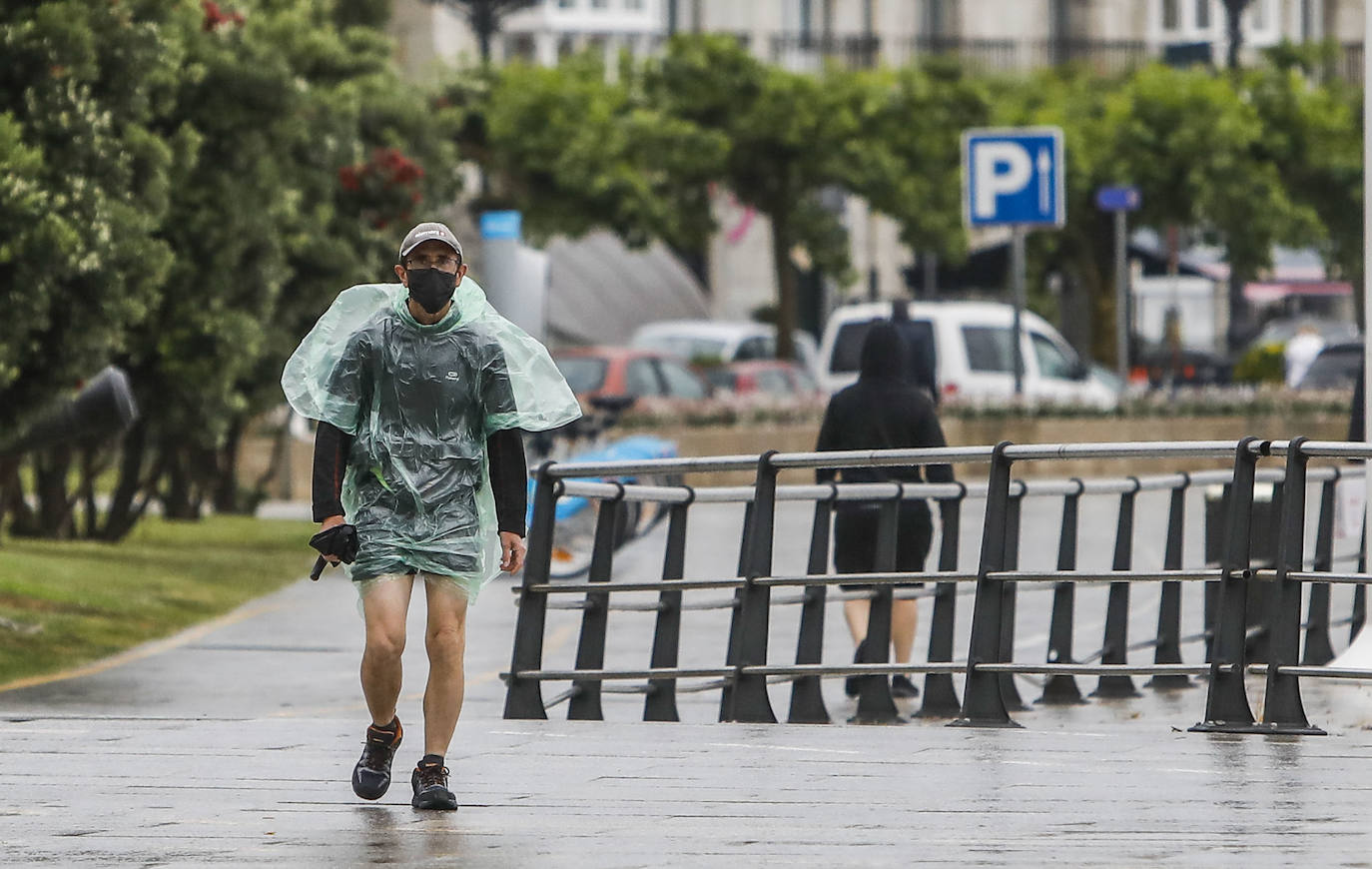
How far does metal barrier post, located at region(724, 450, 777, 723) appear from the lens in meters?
10.9

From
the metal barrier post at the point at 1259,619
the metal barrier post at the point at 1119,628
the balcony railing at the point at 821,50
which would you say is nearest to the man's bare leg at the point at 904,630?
the metal barrier post at the point at 1119,628

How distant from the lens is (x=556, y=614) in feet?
57.2

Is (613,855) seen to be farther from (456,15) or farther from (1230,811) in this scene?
(456,15)

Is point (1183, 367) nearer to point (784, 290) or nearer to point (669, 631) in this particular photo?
point (784, 290)

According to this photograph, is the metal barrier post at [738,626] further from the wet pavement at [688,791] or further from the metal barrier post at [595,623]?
the wet pavement at [688,791]

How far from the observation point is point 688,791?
7.98 meters

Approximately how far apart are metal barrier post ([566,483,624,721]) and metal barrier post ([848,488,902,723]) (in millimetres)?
1070

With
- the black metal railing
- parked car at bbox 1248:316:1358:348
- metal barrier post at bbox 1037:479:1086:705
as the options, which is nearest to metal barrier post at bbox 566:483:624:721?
the black metal railing

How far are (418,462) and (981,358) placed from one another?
24143mm

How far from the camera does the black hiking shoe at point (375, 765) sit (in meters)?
7.73

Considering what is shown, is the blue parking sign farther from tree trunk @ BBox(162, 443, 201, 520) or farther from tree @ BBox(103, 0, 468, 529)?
tree trunk @ BBox(162, 443, 201, 520)

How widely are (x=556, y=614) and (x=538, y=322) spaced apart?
3.61 meters

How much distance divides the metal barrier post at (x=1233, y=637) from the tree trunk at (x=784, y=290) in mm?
26779

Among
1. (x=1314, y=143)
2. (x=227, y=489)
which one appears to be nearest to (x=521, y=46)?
(x=1314, y=143)
